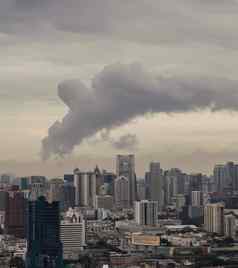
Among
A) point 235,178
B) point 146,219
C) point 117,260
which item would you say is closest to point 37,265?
point 117,260

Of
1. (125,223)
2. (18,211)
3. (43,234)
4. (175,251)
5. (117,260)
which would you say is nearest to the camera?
(43,234)

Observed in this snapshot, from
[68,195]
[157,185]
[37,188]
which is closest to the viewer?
[37,188]

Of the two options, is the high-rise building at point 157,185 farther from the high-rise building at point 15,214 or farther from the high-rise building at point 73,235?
the high-rise building at point 73,235

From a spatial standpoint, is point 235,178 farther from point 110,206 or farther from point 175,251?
point 175,251

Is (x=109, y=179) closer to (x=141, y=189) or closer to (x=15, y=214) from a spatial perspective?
(x=141, y=189)

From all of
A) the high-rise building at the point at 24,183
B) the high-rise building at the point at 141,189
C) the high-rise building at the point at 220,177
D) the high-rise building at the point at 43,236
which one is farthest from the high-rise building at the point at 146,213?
the high-rise building at the point at 43,236

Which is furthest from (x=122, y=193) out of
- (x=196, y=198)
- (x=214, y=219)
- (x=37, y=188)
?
(x=37, y=188)

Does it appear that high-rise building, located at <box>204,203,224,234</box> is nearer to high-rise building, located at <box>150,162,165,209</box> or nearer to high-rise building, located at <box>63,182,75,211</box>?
high-rise building, located at <box>63,182,75,211</box>
